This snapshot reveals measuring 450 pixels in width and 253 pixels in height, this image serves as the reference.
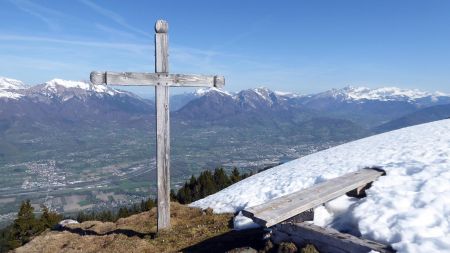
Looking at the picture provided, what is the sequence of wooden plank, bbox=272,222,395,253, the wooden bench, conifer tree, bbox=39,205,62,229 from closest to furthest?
wooden plank, bbox=272,222,395,253
the wooden bench
conifer tree, bbox=39,205,62,229

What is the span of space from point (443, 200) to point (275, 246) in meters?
3.60

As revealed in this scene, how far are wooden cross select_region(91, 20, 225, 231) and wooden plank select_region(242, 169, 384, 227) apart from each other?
422 cm

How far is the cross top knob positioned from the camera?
37.1 feet

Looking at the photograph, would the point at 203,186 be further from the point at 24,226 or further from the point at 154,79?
the point at 154,79

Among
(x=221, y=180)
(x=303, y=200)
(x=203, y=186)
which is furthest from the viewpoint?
(x=221, y=180)

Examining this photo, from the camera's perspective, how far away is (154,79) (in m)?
11.6

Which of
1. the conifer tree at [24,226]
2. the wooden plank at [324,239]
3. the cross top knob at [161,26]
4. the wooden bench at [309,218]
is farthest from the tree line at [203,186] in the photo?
the wooden plank at [324,239]

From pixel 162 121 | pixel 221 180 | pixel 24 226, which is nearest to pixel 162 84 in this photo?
pixel 162 121

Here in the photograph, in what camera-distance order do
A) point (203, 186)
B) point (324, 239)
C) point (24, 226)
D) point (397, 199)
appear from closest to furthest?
point (324, 239) < point (397, 199) < point (24, 226) < point (203, 186)

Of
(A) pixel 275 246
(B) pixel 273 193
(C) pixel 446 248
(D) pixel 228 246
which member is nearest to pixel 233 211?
(B) pixel 273 193

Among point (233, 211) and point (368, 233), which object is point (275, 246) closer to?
point (368, 233)

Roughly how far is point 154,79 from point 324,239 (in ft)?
21.4

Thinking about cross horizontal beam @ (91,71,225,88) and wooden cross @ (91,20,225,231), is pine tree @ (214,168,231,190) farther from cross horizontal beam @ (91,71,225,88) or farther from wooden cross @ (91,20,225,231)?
cross horizontal beam @ (91,71,225,88)

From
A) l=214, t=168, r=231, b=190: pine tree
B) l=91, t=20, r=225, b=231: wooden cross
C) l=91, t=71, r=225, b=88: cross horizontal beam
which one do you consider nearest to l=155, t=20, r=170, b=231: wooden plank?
l=91, t=20, r=225, b=231: wooden cross
